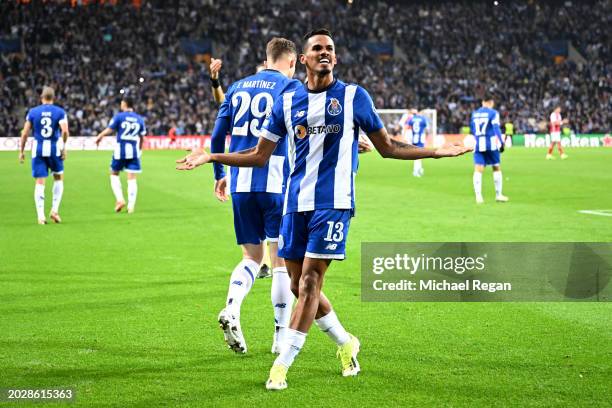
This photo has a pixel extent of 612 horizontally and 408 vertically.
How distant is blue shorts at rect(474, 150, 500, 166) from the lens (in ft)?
61.7

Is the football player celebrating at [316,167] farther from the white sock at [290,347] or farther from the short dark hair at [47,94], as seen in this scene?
the short dark hair at [47,94]

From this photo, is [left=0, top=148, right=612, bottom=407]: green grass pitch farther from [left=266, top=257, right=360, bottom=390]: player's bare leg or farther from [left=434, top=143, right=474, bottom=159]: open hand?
[left=434, top=143, right=474, bottom=159]: open hand

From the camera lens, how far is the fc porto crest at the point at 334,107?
5.42 m

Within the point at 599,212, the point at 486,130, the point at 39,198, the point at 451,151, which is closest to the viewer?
the point at 451,151

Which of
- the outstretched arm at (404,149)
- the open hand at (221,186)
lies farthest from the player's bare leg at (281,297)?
the outstretched arm at (404,149)

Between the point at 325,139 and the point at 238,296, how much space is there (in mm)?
1662

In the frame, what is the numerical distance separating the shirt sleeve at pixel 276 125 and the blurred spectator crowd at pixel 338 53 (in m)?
45.6

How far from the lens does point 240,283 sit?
6.58m

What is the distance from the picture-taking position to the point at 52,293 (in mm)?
8891

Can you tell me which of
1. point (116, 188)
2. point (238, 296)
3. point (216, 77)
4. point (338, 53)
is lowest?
point (116, 188)

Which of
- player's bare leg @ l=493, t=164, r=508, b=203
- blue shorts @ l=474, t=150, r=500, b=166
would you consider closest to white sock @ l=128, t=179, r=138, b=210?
blue shorts @ l=474, t=150, r=500, b=166

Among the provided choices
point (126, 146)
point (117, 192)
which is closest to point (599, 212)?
point (126, 146)

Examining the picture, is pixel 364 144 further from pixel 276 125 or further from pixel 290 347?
pixel 290 347

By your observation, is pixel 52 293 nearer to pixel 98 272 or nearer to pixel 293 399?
pixel 98 272
